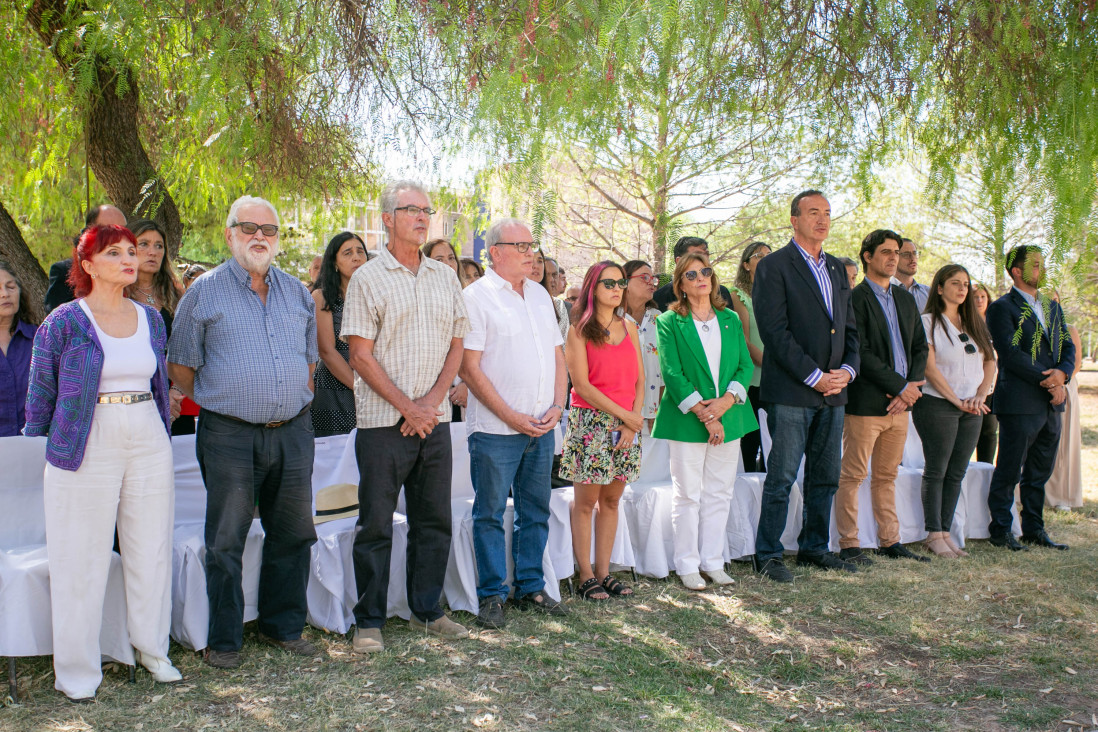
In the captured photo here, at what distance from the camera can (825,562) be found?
5.35 meters

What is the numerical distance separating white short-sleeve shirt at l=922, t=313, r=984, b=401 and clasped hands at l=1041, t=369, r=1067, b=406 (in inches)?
18.6

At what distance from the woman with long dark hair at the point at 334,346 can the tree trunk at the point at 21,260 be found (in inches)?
89.8

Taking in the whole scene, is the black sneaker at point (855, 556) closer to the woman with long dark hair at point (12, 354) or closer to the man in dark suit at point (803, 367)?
the man in dark suit at point (803, 367)

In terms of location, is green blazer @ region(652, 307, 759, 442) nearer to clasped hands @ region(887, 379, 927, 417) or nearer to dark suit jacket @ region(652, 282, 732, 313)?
clasped hands @ region(887, 379, 927, 417)

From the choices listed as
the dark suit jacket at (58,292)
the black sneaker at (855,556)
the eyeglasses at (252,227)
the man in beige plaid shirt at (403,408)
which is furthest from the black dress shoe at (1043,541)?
the dark suit jacket at (58,292)

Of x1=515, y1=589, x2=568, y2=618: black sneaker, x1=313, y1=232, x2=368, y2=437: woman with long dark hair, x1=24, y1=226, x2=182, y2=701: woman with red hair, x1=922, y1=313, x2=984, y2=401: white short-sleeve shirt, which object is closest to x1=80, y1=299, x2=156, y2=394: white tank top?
x1=24, y1=226, x2=182, y2=701: woman with red hair

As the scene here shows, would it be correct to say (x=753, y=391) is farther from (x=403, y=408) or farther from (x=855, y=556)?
(x=403, y=408)

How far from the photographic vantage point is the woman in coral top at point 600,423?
467 cm

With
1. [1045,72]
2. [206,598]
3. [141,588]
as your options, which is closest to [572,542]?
[206,598]

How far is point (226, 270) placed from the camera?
380 centimetres

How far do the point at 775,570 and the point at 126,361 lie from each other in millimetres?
3739

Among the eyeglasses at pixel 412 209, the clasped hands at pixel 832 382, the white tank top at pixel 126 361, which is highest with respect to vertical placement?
the eyeglasses at pixel 412 209

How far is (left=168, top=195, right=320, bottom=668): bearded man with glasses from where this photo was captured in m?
3.68

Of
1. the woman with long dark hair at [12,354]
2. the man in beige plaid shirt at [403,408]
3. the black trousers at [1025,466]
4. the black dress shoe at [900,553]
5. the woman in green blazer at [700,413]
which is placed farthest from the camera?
the black trousers at [1025,466]
